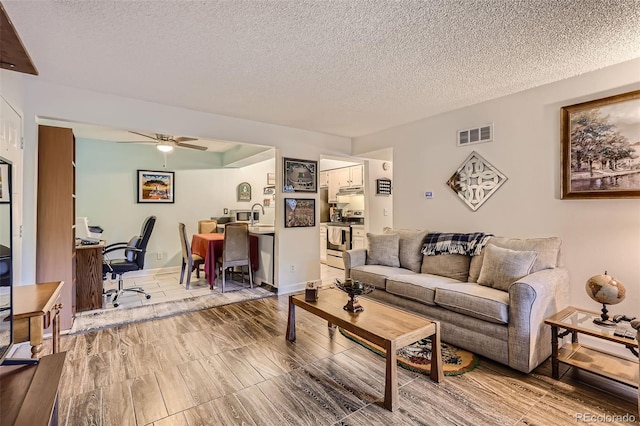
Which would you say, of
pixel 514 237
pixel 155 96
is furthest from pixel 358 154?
pixel 155 96

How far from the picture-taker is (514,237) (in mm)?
3158

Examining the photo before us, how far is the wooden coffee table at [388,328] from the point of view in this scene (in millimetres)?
1877

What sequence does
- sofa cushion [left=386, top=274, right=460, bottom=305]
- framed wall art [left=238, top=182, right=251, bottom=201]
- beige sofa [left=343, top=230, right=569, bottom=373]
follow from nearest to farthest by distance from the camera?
1. beige sofa [left=343, top=230, right=569, bottom=373]
2. sofa cushion [left=386, top=274, right=460, bottom=305]
3. framed wall art [left=238, top=182, right=251, bottom=201]

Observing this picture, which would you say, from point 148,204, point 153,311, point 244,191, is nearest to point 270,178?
point 244,191

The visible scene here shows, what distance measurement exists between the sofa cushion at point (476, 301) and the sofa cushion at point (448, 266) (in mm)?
365

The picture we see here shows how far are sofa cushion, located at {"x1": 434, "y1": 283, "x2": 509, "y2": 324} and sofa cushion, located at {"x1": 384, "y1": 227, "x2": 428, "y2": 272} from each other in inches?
34.1

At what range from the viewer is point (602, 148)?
2.58m

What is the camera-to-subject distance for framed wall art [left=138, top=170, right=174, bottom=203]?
218 inches

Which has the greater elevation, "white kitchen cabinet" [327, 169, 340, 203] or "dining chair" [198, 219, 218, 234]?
"white kitchen cabinet" [327, 169, 340, 203]

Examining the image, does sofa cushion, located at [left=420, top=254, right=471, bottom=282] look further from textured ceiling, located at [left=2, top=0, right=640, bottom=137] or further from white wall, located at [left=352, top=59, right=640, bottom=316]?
textured ceiling, located at [left=2, top=0, right=640, bottom=137]

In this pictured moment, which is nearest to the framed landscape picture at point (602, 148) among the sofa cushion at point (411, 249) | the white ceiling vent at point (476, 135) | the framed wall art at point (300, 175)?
the white ceiling vent at point (476, 135)

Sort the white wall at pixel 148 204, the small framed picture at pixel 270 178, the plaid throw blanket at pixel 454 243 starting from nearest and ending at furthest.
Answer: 1. the plaid throw blanket at pixel 454 243
2. the white wall at pixel 148 204
3. the small framed picture at pixel 270 178

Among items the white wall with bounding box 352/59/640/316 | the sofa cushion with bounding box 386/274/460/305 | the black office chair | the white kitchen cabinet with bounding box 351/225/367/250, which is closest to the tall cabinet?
the black office chair

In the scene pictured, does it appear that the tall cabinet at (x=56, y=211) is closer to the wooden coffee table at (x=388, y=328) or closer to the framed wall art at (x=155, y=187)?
the wooden coffee table at (x=388, y=328)
